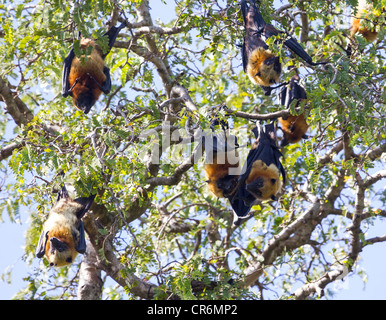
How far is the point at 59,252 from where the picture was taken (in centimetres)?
652

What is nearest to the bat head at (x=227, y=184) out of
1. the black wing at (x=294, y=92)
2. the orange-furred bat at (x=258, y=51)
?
the orange-furred bat at (x=258, y=51)

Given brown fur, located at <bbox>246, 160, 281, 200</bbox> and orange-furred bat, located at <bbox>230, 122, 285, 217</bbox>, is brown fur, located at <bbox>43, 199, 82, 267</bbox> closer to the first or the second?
orange-furred bat, located at <bbox>230, 122, 285, 217</bbox>

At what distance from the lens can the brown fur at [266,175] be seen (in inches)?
267

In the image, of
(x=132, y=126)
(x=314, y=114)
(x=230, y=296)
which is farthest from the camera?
(x=230, y=296)

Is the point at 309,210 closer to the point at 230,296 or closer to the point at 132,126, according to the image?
the point at 230,296

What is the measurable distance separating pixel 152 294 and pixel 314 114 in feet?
8.92

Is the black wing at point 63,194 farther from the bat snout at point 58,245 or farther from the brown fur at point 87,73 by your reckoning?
the brown fur at point 87,73

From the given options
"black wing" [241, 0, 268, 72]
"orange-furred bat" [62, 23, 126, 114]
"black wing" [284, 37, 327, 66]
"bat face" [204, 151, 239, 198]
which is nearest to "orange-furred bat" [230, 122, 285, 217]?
"bat face" [204, 151, 239, 198]

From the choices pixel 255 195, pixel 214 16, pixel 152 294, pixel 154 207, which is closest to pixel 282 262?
pixel 255 195

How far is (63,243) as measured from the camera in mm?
6430

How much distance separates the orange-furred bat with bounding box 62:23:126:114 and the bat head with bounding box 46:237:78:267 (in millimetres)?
1541

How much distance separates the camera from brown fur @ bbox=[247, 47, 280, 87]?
22.4 feet

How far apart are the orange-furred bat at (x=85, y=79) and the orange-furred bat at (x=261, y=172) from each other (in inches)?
77.1

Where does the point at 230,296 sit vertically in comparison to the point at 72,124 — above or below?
below
